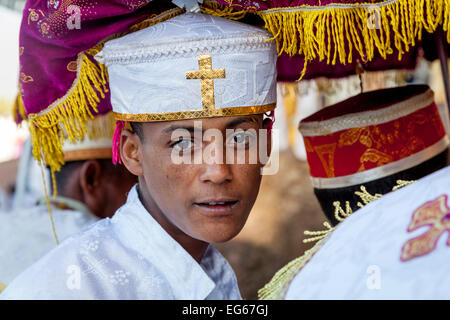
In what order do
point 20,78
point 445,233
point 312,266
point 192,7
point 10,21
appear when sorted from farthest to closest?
1. point 10,21
2. point 20,78
3. point 192,7
4. point 312,266
5. point 445,233

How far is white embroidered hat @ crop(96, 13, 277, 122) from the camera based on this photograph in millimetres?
1585

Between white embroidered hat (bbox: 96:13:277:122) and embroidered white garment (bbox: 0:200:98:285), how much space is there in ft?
4.46

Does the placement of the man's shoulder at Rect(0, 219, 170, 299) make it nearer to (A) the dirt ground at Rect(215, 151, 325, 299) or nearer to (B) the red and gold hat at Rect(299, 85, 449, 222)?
(B) the red and gold hat at Rect(299, 85, 449, 222)

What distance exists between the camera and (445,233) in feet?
2.61

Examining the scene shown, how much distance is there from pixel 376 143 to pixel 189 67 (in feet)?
3.11

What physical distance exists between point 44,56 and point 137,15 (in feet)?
1.15

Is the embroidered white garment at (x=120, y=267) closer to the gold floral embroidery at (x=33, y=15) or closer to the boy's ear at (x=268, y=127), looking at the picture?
the boy's ear at (x=268, y=127)

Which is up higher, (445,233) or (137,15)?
(137,15)

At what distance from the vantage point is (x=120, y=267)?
1.61 meters

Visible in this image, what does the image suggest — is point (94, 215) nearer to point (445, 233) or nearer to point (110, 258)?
point (110, 258)

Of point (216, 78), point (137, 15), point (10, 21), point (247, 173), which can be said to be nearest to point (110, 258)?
point (247, 173)

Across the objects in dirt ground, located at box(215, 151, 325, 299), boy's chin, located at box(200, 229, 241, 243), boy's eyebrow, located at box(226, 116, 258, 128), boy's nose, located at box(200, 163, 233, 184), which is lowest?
dirt ground, located at box(215, 151, 325, 299)

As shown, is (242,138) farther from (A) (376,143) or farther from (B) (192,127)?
(A) (376,143)

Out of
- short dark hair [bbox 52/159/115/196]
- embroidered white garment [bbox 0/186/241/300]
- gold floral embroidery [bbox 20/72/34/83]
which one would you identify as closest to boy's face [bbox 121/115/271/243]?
embroidered white garment [bbox 0/186/241/300]
